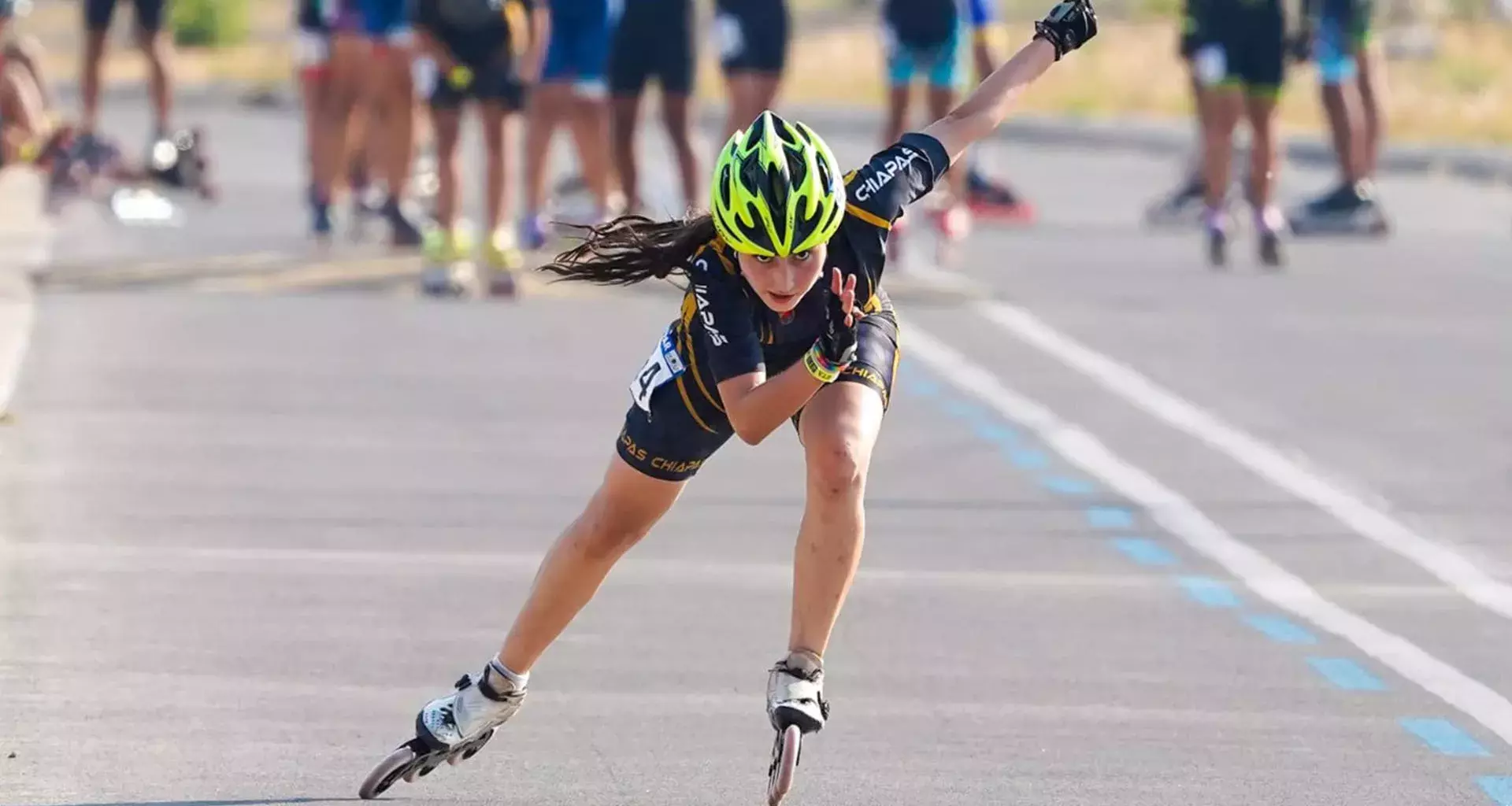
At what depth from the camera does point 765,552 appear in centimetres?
927

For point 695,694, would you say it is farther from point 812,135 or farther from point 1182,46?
point 1182,46

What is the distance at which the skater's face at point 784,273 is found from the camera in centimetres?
607

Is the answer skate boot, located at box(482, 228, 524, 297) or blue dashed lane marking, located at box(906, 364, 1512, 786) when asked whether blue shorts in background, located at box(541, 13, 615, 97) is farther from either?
blue dashed lane marking, located at box(906, 364, 1512, 786)

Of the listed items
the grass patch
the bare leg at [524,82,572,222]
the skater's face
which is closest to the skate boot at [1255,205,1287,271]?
the bare leg at [524,82,572,222]

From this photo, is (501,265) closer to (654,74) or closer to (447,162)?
(447,162)

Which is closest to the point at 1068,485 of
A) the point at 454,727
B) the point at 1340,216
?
the point at 454,727

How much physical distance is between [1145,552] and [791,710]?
140 inches

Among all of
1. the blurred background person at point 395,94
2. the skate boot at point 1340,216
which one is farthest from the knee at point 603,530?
the skate boot at point 1340,216

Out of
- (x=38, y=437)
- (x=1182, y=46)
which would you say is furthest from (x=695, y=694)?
(x=1182, y=46)

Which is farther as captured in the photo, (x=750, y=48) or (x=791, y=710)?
(x=750, y=48)

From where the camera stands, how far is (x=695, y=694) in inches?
288

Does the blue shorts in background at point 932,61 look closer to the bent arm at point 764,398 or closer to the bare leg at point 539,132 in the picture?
the bare leg at point 539,132

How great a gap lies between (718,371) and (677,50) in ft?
32.3

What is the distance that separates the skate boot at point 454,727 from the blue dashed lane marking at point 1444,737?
2.23 metres
